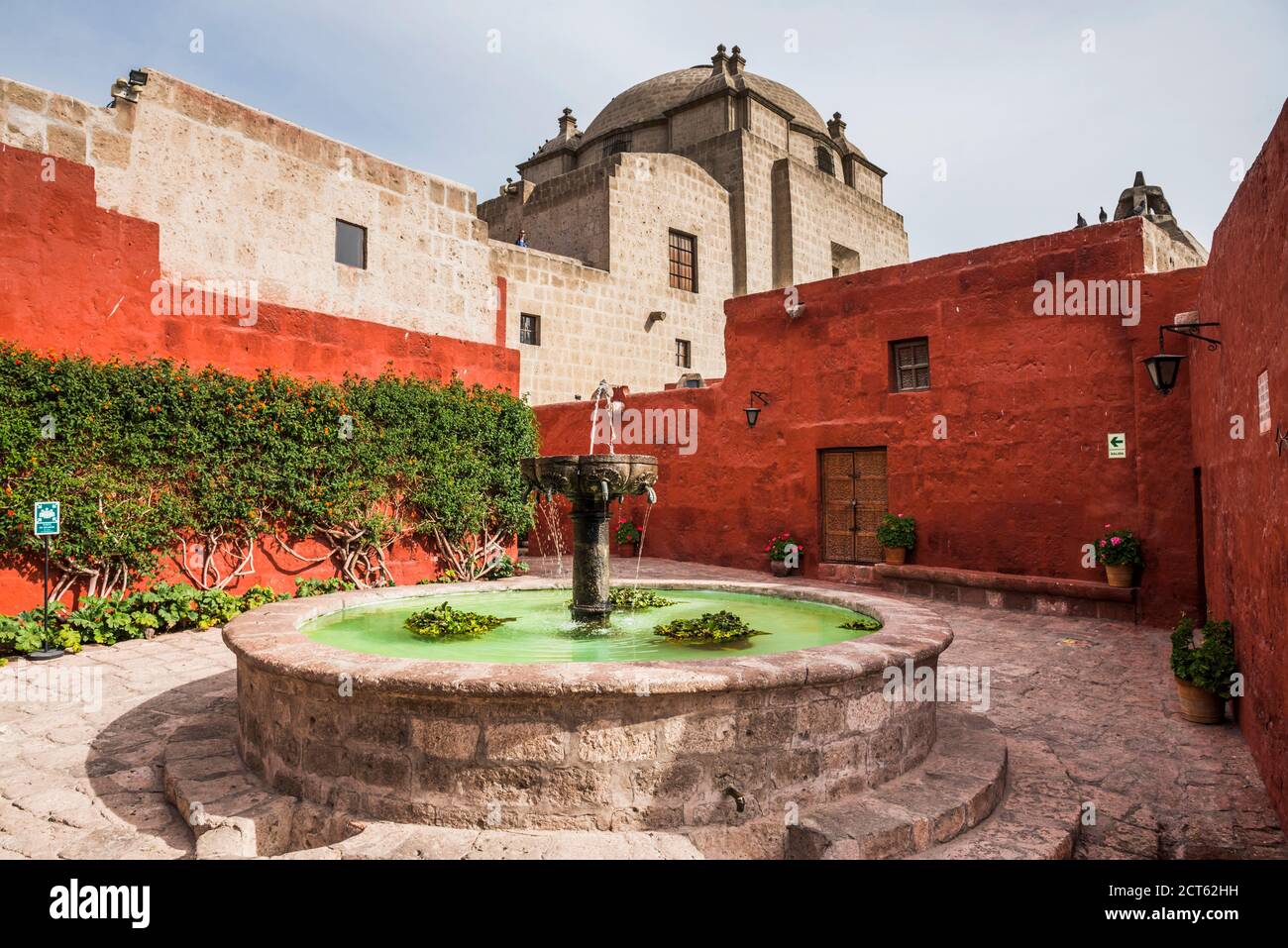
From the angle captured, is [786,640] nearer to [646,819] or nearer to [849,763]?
[849,763]

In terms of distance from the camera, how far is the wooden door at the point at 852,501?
1114 cm

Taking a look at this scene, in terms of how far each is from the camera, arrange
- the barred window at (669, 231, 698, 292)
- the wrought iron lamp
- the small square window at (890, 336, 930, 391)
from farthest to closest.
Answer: the barred window at (669, 231, 698, 292), the wrought iron lamp, the small square window at (890, 336, 930, 391)

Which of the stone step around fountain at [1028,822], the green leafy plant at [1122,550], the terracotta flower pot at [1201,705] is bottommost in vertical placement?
the stone step around fountain at [1028,822]

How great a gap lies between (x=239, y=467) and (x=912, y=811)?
7.78m

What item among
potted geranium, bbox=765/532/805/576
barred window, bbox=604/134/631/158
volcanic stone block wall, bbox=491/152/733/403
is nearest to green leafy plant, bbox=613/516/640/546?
potted geranium, bbox=765/532/805/576

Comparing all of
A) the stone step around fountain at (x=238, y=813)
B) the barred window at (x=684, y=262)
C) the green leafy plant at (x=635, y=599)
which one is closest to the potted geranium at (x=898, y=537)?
the green leafy plant at (x=635, y=599)

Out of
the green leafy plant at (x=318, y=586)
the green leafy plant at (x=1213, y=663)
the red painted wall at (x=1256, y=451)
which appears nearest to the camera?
the red painted wall at (x=1256, y=451)

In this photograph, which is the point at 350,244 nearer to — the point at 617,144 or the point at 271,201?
the point at 271,201

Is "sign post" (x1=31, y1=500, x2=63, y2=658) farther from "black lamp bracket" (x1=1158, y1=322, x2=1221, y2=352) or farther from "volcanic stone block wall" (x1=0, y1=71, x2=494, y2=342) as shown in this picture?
"black lamp bracket" (x1=1158, y1=322, x2=1221, y2=352)

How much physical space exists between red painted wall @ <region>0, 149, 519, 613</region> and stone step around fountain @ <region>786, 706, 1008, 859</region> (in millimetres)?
7427

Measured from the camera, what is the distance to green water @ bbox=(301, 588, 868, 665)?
14.6 feet

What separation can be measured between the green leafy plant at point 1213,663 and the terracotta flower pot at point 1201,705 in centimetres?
4

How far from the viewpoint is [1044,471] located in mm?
9367

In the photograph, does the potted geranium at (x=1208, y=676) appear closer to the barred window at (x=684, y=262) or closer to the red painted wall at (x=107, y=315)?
the red painted wall at (x=107, y=315)
